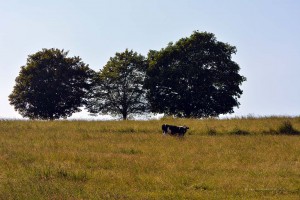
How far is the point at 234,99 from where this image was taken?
56.1 m

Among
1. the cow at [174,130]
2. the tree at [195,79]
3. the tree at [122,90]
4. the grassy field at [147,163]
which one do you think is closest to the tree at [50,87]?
the tree at [122,90]

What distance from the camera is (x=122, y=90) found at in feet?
206

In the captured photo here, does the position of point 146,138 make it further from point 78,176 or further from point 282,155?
point 78,176

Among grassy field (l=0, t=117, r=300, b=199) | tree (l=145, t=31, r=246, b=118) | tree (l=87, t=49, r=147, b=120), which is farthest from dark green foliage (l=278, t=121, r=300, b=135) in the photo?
tree (l=87, t=49, r=147, b=120)

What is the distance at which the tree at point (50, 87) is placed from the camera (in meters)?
60.7

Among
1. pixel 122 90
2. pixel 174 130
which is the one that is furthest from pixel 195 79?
pixel 174 130

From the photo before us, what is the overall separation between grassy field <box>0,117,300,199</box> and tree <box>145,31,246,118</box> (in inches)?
927

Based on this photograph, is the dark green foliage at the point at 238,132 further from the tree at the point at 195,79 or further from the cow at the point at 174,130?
the tree at the point at 195,79

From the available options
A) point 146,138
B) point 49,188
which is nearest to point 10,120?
point 146,138

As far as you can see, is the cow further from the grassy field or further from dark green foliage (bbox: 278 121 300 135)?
dark green foliage (bbox: 278 121 300 135)

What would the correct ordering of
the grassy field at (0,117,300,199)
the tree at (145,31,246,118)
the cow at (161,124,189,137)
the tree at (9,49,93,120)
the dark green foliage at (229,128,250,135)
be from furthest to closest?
the tree at (9,49,93,120) → the tree at (145,31,246,118) → the dark green foliage at (229,128,250,135) → the cow at (161,124,189,137) → the grassy field at (0,117,300,199)

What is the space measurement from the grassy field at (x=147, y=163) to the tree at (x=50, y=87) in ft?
95.2

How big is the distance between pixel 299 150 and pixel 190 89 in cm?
3376

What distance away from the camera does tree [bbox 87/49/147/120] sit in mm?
62281
